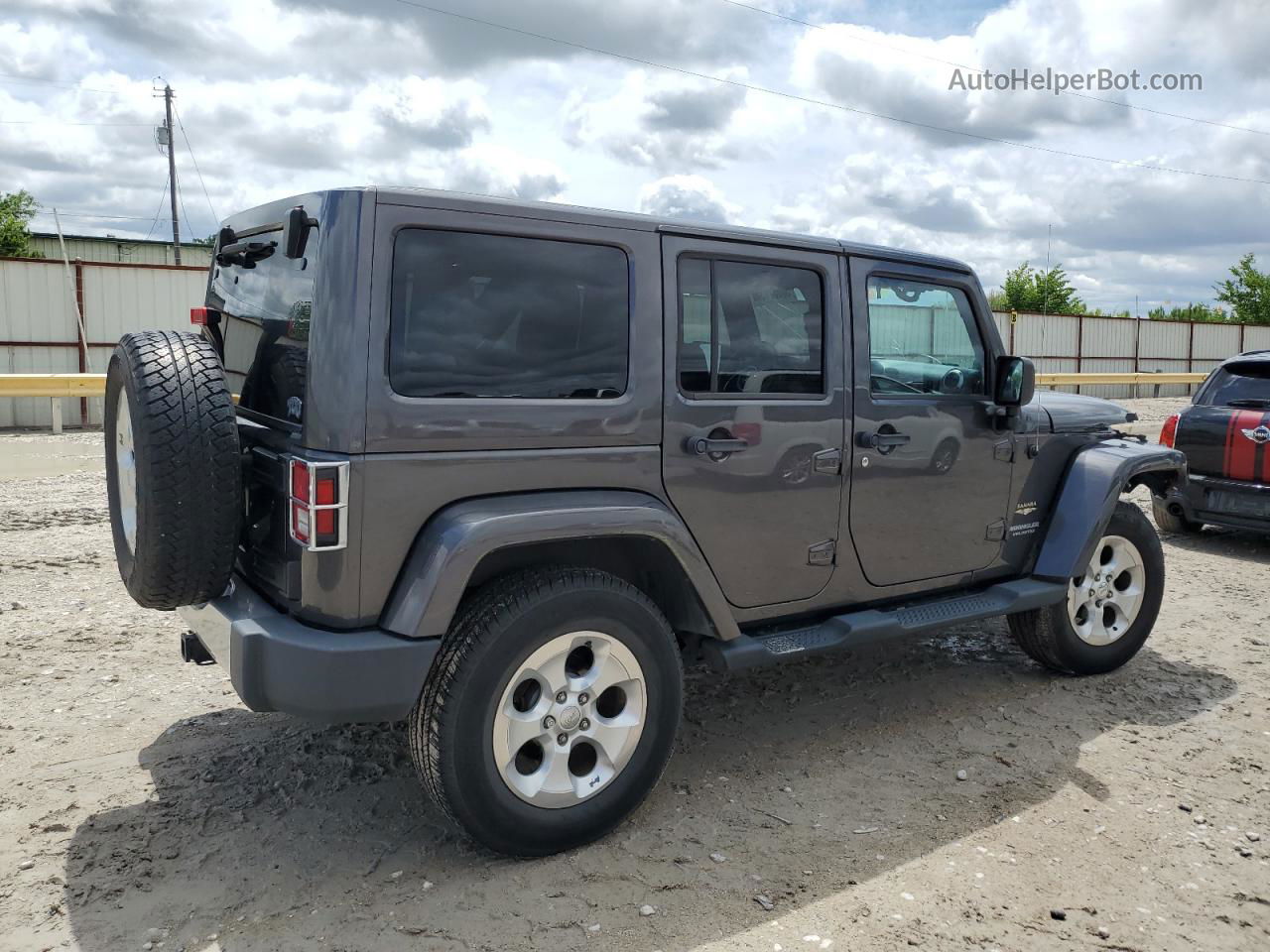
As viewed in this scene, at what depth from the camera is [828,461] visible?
380 cm

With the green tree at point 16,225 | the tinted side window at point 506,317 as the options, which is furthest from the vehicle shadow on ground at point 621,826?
the green tree at point 16,225

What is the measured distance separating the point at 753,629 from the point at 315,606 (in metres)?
1.67

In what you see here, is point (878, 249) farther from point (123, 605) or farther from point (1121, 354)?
point (1121, 354)

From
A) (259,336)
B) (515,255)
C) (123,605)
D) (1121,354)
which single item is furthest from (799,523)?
(1121,354)

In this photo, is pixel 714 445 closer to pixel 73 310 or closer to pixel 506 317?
pixel 506 317

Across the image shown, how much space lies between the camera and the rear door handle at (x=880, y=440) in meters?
3.90

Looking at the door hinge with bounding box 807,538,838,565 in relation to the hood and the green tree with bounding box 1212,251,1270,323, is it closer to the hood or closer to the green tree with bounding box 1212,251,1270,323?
the hood

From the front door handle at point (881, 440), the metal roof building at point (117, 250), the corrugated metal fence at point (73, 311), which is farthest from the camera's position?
the metal roof building at point (117, 250)

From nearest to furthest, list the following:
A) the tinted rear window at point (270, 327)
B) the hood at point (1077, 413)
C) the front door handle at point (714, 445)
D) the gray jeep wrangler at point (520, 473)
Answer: the gray jeep wrangler at point (520, 473) < the tinted rear window at point (270, 327) < the front door handle at point (714, 445) < the hood at point (1077, 413)

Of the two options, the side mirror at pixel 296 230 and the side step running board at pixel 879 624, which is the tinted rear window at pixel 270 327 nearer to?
the side mirror at pixel 296 230

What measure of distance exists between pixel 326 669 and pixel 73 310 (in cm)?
1505

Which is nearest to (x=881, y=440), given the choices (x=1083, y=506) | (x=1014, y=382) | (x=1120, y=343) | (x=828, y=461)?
(x=828, y=461)

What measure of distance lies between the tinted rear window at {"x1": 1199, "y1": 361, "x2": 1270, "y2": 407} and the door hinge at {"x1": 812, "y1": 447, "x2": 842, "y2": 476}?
18.2 feet

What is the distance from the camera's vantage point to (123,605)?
558 cm
